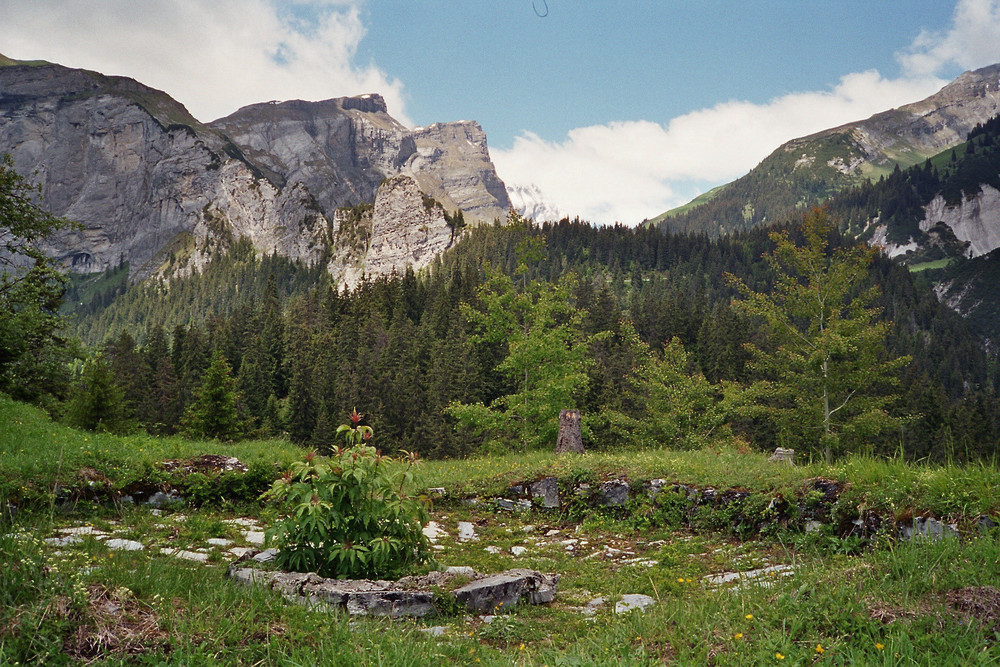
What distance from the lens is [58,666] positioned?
3.51m

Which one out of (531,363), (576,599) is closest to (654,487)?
(576,599)

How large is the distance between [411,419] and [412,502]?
6307 centimetres

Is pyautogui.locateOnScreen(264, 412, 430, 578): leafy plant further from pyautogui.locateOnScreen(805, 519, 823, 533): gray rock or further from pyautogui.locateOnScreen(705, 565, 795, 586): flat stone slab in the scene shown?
pyautogui.locateOnScreen(805, 519, 823, 533): gray rock

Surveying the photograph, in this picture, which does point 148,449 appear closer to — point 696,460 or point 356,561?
point 356,561

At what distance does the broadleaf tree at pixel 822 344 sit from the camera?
22141mm

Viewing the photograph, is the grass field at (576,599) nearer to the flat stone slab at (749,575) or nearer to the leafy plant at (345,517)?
the flat stone slab at (749,575)

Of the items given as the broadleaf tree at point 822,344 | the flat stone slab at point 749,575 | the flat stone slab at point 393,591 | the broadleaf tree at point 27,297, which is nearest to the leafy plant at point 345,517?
the flat stone slab at point 393,591

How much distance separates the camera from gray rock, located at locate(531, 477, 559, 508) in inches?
471

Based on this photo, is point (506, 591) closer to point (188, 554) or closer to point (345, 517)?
point (345, 517)

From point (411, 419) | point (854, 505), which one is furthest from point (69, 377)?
point (411, 419)

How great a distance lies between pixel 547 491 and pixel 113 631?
30.2ft

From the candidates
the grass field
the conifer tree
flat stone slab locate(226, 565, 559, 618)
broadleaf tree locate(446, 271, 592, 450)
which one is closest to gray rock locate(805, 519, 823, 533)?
the grass field

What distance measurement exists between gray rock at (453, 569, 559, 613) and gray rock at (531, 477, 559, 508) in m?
5.09

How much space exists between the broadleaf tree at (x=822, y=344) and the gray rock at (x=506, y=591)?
19.3 meters
